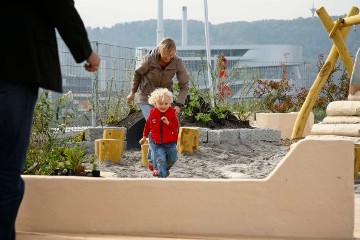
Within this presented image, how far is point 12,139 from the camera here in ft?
10.9

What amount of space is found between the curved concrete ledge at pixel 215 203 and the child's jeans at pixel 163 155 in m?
2.73

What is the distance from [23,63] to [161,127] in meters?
4.28

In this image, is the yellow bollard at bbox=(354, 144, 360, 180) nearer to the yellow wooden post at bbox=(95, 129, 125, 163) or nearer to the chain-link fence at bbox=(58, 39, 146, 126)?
the yellow wooden post at bbox=(95, 129, 125, 163)

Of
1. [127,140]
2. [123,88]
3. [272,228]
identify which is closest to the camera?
[272,228]

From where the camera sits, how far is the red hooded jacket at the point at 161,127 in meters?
7.50

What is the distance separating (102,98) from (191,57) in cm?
415

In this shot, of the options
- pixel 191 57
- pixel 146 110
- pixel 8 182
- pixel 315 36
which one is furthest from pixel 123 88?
pixel 315 36

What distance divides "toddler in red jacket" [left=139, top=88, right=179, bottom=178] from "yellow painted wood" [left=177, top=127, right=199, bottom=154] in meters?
2.43

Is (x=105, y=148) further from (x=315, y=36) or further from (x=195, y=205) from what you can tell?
(x=315, y=36)

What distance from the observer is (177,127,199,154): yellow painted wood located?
10117 mm

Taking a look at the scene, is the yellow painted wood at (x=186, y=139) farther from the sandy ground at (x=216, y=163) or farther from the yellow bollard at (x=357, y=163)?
the yellow bollard at (x=357, y=163)

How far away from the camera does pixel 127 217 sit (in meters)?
4.84

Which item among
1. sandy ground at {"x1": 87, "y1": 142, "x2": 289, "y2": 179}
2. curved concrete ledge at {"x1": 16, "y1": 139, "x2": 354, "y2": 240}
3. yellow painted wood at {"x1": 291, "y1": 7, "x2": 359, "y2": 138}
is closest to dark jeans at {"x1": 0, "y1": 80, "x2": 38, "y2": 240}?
curved concrete ledge at {"x1": 16, "y1": 139, "x2": 354, "y2": 240}

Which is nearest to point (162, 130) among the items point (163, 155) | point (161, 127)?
point (161, 127)
